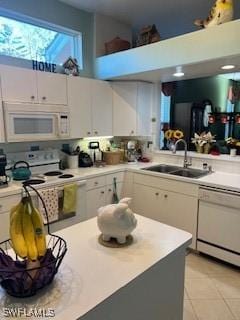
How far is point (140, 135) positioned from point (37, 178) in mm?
1712

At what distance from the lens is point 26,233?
0.96m

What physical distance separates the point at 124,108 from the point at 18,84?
1509 millimetres

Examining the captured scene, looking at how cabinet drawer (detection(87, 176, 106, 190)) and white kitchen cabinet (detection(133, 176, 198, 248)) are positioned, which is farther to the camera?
cabinet drawer (detection(87, 176, 106, 190))

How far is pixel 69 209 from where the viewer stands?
2676 millimetres

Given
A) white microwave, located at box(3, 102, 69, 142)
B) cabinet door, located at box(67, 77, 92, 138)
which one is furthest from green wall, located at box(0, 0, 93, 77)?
white microwave, located at box(3, 102, 69, 142)

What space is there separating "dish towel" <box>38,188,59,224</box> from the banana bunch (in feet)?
4.88

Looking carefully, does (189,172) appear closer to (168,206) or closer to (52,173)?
(168,206)

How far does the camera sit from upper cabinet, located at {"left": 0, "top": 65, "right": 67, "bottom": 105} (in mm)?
2441

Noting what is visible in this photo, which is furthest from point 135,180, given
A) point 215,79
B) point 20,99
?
point 215,79

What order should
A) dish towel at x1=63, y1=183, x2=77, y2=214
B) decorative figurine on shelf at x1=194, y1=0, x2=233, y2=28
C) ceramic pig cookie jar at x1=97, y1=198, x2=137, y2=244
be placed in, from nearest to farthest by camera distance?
ceramic pig cookie jar at x1=97, y1=198, x2=137, y2=244 → decorative figurine on shelf at x1=194, y1=0, x2=233, y2=28 → dish towel at x1=63, y1=183, x2=77, y2=214

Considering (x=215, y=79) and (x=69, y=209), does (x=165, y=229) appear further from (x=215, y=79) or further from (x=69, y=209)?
(x=215, y=79)

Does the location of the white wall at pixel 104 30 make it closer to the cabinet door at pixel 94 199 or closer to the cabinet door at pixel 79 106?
the cabinet door at pixel 79 106

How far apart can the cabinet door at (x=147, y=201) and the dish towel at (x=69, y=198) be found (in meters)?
0.94

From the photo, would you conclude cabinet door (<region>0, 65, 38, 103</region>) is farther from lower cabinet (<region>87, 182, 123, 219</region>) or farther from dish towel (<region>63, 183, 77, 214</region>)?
lower cabinet (<region>87, 182, 123, 219</region>)
